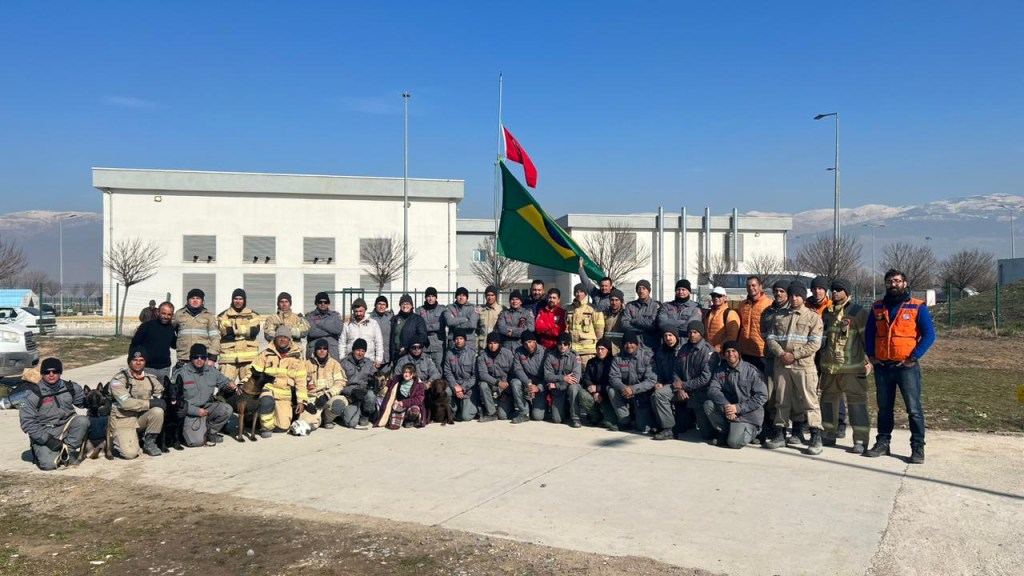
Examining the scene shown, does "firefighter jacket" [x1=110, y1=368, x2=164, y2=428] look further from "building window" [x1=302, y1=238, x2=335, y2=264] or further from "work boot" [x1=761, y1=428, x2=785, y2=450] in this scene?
"building window" [x1=302, y1=238, x2=335, y2=264]

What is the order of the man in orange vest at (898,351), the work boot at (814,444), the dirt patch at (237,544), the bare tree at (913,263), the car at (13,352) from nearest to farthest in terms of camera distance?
the dirt patch at (237,544), the man in orange vest at (898,351), the work boot at (814,444), the car at (13,352), the bare tree at (913,263)

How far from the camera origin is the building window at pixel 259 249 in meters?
45.9

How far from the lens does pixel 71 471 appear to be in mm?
7719

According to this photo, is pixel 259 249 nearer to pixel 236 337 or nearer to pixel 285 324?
pixel 285 324

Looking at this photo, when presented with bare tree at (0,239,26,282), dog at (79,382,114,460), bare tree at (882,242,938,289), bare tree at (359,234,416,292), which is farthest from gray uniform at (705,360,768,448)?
bare tree at (0,239,26,282)

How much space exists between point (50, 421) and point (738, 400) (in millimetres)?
7255

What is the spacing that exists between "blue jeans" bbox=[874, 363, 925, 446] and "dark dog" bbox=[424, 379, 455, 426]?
5.16m

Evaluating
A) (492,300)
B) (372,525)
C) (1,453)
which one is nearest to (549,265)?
(492,300)

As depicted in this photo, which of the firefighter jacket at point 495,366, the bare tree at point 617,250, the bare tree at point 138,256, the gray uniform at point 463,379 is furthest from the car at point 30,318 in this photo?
the bare tree at point 617,250

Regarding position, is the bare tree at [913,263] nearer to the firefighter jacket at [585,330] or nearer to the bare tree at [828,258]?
the bare tree at [828,258]

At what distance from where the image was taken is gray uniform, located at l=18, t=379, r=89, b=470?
303 inches

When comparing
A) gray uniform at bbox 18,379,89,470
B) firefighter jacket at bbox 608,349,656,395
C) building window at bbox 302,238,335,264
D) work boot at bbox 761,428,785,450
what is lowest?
work boot at bbox 761,428,785,450

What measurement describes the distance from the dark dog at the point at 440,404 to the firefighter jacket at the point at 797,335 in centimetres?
419

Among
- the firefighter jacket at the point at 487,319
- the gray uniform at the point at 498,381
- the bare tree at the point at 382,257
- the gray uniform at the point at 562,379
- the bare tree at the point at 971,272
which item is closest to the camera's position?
the gray uniform at the point at 562,379
